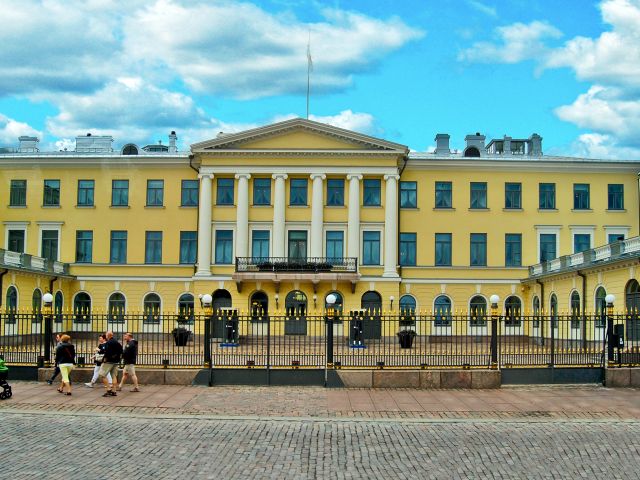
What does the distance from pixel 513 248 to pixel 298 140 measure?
16015 mm

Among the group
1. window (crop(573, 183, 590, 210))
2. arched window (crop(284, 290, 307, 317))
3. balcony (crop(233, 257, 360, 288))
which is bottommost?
arched window (crop(284, 290, 307, 317))

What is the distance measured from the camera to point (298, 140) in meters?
51.0

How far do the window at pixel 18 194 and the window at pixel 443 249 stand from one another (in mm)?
27981

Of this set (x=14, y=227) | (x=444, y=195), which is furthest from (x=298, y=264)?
(x=14, y=227)

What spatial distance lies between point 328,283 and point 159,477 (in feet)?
123

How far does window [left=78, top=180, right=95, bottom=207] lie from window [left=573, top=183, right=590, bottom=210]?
32428 mm

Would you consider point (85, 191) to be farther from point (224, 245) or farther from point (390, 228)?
point (390, 228)

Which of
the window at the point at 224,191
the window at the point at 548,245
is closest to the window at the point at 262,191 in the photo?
the window at the point at 224,191

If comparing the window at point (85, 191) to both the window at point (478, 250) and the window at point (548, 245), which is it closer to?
the window at point (478, 250)

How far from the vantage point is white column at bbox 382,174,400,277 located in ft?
167

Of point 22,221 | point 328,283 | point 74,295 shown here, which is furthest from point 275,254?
point 22,221

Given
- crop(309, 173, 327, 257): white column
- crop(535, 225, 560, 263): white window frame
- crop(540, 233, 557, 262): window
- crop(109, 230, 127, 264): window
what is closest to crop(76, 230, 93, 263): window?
crop(109, 230, 127, 264): window

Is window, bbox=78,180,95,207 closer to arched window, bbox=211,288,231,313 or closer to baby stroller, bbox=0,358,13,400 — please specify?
arched window, bbox=211,288,231,313

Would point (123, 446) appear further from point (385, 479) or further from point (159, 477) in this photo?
point (385, 479)
